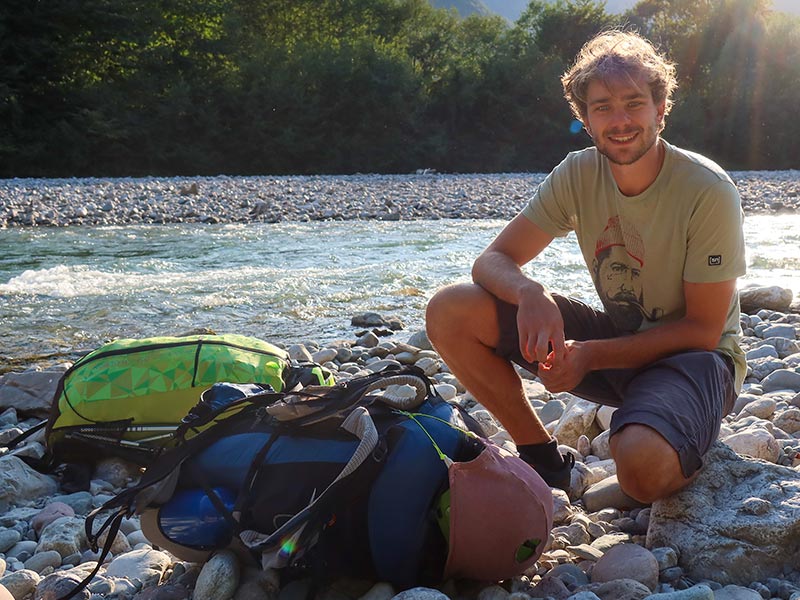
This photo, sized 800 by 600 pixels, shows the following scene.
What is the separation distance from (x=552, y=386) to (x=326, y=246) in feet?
24.1

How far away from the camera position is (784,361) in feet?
13.3

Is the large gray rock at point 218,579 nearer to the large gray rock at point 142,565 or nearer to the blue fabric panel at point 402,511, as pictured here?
the large gray rock at point 142,565

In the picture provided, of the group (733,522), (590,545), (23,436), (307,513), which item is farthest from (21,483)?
(733,522)

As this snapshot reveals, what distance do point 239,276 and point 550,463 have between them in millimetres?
5308

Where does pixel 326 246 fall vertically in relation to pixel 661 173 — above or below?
below

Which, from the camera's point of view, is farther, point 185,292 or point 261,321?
point 185,292

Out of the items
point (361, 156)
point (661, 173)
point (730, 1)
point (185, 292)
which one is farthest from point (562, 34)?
point (661, 173)

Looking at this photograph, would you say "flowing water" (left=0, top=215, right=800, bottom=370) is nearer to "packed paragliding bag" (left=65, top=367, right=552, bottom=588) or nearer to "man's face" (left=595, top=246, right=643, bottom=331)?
"man's face" (left=595, top=246, right=643, bottom=331)

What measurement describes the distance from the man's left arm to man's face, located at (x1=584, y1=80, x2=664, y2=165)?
15.4 inches

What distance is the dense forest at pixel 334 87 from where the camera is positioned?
84.5 feet

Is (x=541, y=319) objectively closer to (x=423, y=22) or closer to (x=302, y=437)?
(x=302, y=437)

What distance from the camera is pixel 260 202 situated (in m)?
14.1

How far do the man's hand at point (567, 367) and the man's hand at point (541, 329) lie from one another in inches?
0.5

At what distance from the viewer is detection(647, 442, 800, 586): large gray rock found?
6.63ft
